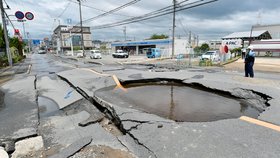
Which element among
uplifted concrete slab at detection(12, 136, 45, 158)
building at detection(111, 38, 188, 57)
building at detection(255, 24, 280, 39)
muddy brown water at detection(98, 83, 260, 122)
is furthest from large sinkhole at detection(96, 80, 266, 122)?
building at detection(255, 24, 280, 39)

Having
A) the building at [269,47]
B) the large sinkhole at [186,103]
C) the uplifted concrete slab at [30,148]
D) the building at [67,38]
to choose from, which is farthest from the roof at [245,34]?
the building at [67,38]

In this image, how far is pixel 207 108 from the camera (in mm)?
4578

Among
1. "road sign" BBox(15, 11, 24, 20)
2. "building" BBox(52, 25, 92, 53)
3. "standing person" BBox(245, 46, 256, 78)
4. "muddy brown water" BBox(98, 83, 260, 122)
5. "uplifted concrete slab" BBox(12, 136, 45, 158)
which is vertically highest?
"building" BBox(52, 25, 92, 53)

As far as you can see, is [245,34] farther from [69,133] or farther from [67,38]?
[67,38]

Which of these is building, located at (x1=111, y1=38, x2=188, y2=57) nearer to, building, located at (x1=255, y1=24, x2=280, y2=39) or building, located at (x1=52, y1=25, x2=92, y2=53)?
building, located at (x1=255, y1=24, x2=280, y2=39)

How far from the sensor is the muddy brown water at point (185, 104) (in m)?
4.07

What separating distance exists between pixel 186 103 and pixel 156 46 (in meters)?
35.0

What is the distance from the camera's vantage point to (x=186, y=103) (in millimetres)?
5094

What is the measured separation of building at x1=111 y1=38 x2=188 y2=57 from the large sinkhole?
27.6 meters

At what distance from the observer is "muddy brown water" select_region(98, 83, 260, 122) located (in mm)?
4070

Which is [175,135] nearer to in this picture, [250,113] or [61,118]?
[250,113]

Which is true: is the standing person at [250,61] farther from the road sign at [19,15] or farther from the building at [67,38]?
the building at [67,38]

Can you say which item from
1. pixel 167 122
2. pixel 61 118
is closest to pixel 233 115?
pixel 167 122

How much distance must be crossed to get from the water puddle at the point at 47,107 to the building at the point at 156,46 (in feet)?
95.4
